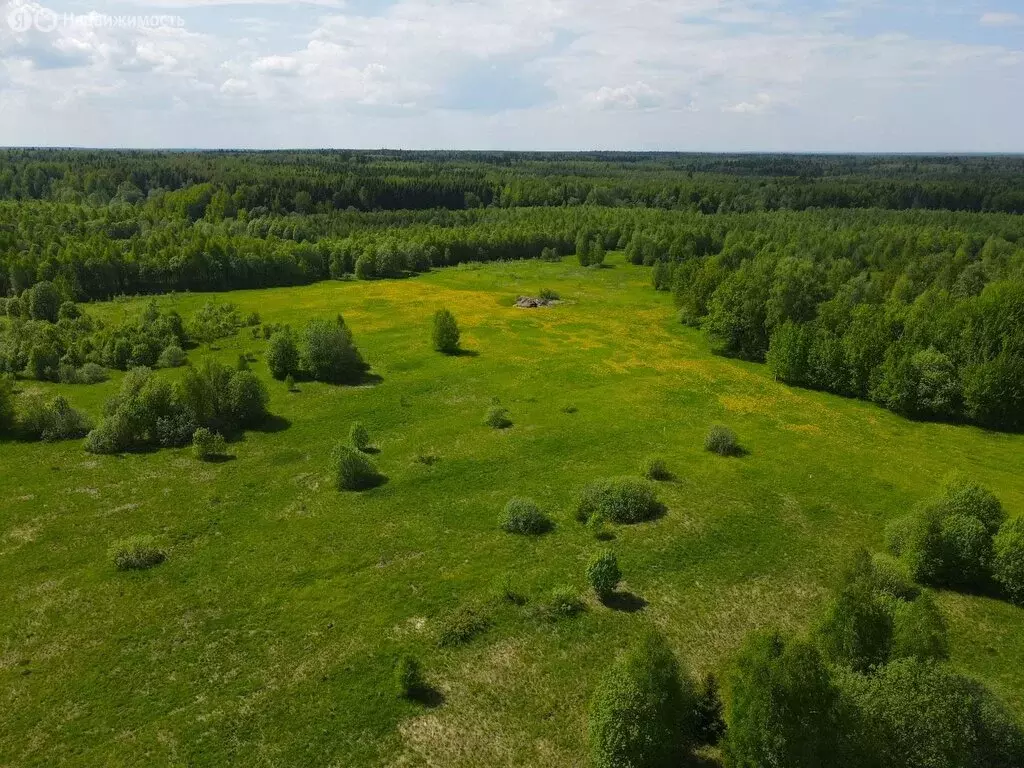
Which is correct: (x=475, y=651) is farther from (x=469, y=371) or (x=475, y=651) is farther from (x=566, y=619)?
(x=469, y=371)

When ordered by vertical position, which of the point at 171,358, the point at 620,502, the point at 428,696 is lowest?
the point at 428,696

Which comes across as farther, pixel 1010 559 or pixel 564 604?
pixel 1010 559

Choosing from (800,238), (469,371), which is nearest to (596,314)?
(469,371)

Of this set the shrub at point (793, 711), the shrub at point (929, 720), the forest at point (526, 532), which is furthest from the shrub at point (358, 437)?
the shrub at point (929, 720)

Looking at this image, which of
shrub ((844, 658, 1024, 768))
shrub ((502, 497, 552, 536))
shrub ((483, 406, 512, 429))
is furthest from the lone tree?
shrub ((844, 658, 1024, 768))

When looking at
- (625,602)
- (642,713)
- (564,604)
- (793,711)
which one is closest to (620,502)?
(625,602)

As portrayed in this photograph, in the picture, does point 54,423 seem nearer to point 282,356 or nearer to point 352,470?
point 282,356
